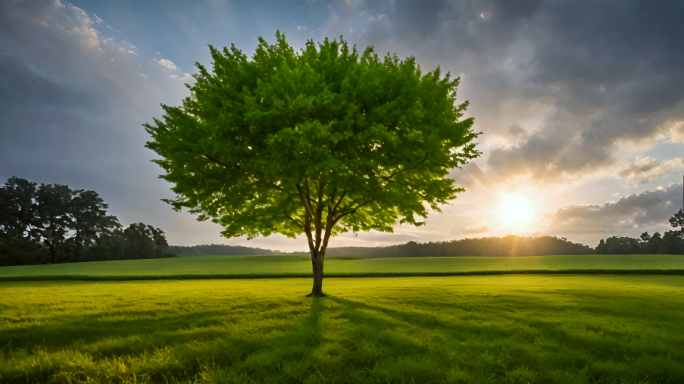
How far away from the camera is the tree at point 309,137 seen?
44.9 feet

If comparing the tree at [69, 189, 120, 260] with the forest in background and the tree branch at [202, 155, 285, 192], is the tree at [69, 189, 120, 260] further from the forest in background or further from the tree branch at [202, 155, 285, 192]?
the tree branch at [202, 155, 285, 192]

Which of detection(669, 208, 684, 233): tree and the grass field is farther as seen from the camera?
detection(669, 208, 684, 233): tree

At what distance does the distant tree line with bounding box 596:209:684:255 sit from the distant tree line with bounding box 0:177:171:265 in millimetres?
131266

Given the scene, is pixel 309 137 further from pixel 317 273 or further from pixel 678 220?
pixel 678 220

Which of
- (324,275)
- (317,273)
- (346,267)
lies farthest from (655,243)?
(317,273)

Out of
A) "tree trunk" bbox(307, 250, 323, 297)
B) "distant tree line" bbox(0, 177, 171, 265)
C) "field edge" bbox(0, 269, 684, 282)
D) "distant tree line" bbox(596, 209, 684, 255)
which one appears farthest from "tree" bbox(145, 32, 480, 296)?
"distant tree line" bbox(596, 209, 684, 255)

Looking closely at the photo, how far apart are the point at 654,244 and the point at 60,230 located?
512 ft

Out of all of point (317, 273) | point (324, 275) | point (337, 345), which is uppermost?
point (317, 273)

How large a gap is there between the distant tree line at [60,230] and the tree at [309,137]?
7482 centimetres

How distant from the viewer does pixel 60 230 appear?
7569 centimetres

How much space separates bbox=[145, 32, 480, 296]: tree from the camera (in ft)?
44.9

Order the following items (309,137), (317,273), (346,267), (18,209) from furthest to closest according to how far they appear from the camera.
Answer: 1. (18,209)
2. (346,267)
3. (317,273)
4. (309,137)

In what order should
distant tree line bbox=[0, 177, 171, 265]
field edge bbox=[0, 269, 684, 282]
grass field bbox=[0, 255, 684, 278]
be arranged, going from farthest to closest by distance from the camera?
distant tree line bbox=[0, 177, 171, 265] < grass field bbox=[0, 255, 684, 278] < field edge bbox=[0, 269, 684, 282]

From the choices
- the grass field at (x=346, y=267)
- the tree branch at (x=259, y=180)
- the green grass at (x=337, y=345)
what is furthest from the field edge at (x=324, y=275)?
the green grass at (x=337, y=345)
